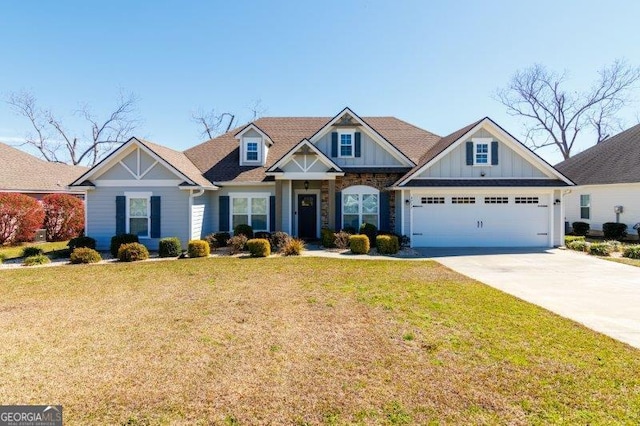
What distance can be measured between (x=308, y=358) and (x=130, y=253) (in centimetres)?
1092

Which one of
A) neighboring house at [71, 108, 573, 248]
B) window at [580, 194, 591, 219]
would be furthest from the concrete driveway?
window at [580, 194, 591, 219]

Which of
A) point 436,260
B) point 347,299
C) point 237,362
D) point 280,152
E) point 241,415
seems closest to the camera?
point 241,415

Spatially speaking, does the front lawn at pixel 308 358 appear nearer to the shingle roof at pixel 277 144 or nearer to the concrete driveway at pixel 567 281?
the concrete driveway at pixel 567 281

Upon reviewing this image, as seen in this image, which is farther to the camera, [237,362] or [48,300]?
[48,300]

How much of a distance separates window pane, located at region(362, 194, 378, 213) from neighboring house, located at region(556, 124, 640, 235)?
34.9 feet

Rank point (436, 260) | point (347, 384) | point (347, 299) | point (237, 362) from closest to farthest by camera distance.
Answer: point (347, 384) < point (237, 362) < point (347, 299) < point (436, 260)

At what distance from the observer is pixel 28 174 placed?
73.7 feet

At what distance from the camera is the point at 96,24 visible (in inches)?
704

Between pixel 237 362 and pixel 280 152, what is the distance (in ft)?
52.4

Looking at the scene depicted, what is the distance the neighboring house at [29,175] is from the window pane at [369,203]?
52.0 feet

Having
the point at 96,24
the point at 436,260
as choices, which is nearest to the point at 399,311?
the point at 436,260

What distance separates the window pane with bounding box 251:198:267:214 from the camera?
1750 cm

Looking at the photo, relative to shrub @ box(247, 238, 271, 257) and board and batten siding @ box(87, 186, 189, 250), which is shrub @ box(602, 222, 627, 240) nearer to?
shrub @ box(247, 238, 271, 257)

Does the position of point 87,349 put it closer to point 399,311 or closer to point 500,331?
point 399,311
